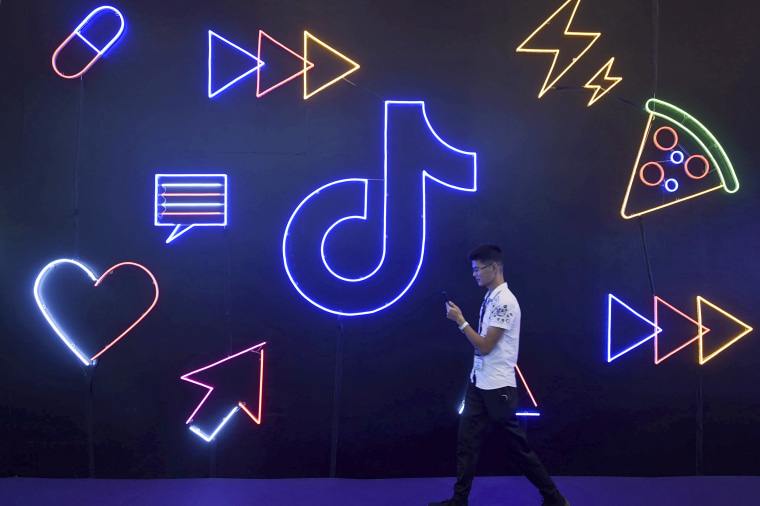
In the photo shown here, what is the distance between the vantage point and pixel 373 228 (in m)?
3.53

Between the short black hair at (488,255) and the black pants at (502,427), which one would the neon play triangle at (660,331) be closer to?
the black pants at (502,427)

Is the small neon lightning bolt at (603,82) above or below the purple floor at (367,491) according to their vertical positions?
above

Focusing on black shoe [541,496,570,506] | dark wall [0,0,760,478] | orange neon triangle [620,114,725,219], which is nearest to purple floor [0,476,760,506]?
dark wall [0,0,760,478]

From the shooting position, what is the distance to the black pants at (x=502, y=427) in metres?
2.90

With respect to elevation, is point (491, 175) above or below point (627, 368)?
above

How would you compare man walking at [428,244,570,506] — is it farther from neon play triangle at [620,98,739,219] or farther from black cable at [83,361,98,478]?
black cable at [83,361,98,478]

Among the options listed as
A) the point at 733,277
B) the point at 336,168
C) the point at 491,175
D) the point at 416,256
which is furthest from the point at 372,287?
the point at 733,277

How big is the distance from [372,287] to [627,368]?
6.43ft

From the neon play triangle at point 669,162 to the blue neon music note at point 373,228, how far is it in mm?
1334

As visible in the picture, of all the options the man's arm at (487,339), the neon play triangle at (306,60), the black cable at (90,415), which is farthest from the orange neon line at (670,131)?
the black cable at (90,415)

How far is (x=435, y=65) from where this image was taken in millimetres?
3594

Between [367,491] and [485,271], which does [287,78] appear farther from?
[367,491]

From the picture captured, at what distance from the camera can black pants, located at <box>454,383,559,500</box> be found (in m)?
2.90

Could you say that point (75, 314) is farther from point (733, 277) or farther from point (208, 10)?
point (733, 277)
